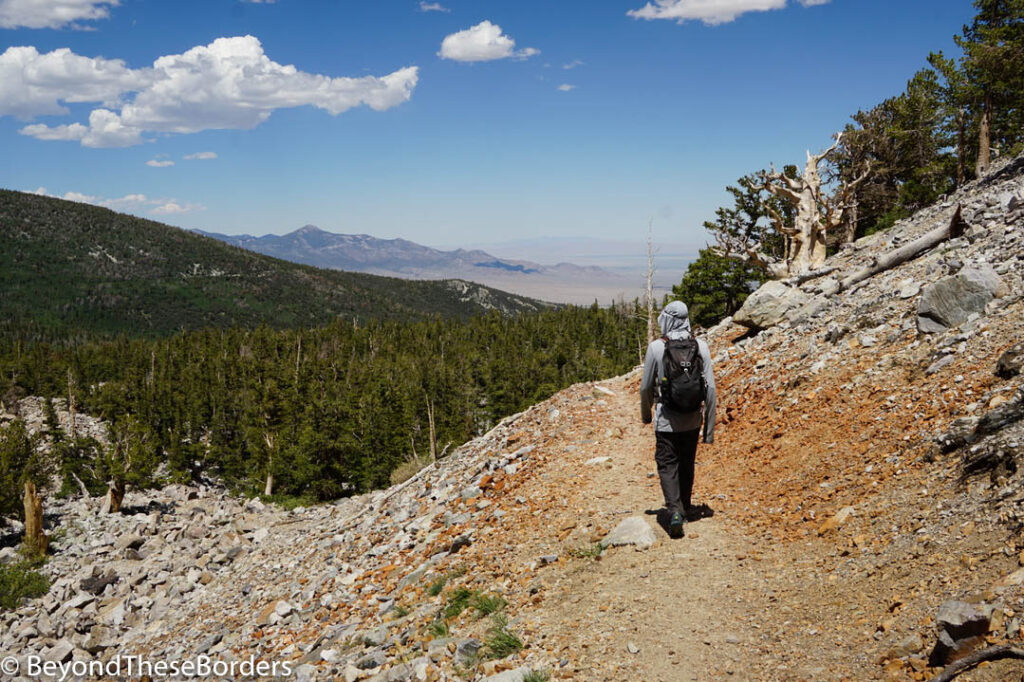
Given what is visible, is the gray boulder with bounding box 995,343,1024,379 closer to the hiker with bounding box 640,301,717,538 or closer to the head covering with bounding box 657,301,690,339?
the hiker with bounding box 640,301,717,538

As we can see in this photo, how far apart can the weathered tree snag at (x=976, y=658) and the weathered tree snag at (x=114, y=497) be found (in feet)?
176

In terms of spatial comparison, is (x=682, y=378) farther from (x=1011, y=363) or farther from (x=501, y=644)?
(x=1011, y=363)

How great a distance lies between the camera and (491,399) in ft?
226

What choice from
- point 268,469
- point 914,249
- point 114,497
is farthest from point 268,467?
point 914,249

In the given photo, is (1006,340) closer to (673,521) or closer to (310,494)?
(673,521)

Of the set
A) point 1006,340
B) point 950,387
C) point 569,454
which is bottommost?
point 569,454

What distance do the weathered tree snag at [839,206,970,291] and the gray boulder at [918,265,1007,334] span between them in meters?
5.42

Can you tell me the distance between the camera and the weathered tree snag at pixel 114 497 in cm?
4506

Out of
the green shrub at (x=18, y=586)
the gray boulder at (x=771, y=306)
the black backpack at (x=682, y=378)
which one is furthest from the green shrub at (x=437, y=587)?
the green shrub at (x=18, y=586)

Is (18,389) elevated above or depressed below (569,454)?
below

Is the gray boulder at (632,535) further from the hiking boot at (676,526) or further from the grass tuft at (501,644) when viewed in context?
the grass tuft at (501,644)

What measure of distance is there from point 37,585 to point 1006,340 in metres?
41.3

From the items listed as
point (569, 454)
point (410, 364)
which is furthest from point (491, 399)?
point (569, 454)

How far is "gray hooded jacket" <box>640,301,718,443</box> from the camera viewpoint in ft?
24.5
